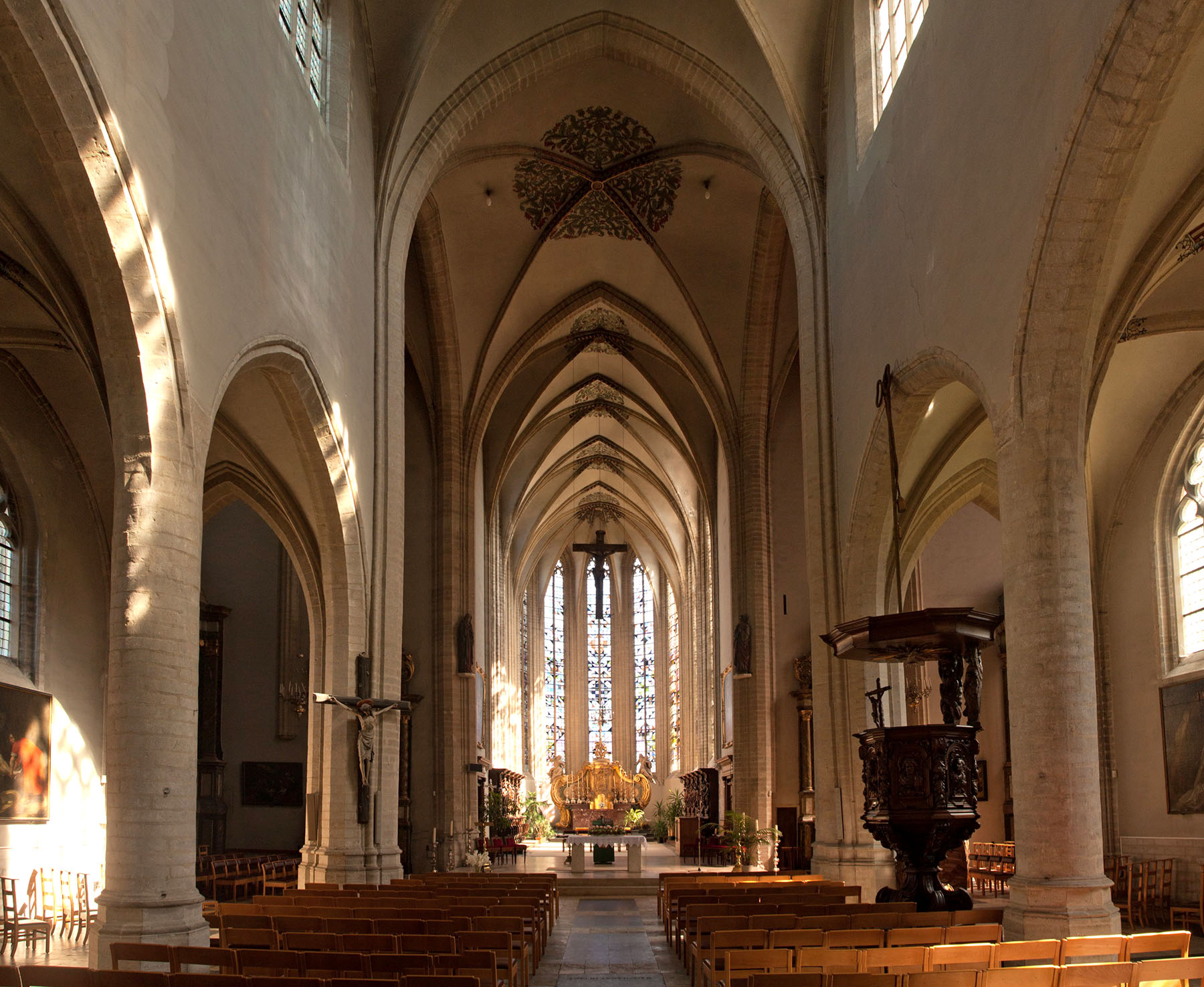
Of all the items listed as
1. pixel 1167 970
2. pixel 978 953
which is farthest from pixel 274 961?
pixel 1167 970

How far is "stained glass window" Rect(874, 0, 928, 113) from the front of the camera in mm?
12609

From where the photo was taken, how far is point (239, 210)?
36.1 ft

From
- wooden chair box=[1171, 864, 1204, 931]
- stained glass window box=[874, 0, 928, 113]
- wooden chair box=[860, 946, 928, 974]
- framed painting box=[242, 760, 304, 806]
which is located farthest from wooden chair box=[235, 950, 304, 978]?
framed painting box=[242, 760, 304, 806]

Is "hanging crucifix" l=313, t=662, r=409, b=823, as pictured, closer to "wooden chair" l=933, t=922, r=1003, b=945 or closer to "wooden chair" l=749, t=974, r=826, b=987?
"wooden chair" l=933, t=922, r=1003, b=945

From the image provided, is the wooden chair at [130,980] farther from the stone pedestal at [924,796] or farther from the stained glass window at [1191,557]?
the stained glass window at [1191,557]

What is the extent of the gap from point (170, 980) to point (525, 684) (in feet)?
116

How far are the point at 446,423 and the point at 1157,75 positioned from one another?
17.4m

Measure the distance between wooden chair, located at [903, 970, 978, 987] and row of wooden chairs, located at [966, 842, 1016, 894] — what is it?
509 inches

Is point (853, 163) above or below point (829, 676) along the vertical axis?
above

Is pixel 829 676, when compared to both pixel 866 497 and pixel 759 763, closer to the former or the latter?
pixel 866 497

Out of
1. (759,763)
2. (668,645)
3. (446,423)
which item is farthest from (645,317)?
(668,645)

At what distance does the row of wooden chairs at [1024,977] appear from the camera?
5.34 metres

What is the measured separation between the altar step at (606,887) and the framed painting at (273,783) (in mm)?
6305

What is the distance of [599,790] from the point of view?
131ft
